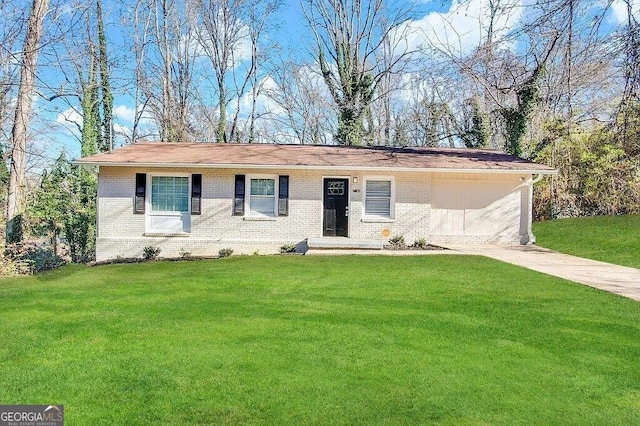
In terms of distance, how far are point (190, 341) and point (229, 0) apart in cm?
2692

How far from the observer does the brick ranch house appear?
46.8 feet

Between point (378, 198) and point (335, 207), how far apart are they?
57.1 inches

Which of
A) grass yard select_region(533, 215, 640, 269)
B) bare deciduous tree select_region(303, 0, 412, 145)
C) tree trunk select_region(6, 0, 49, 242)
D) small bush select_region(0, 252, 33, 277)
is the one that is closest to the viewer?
small bush select_region(0, 252, 33, 277)

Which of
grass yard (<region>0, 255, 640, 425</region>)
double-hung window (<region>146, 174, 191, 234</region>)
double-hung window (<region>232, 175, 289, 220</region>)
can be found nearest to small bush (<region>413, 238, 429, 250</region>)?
double-hung window (<region>232, 175, 289, 220</region>)

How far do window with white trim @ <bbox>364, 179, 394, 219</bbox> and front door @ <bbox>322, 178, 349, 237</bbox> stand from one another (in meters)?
0.72

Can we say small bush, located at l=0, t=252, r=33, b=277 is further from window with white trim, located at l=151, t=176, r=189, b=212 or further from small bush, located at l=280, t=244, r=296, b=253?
small bush, located at l=280, t=244, r=296, b=253

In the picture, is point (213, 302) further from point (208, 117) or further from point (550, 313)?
point (208, 117)

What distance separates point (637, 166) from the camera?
17.4 metres

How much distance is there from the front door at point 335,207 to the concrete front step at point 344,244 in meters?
0.70

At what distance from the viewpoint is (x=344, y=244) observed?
1393cm

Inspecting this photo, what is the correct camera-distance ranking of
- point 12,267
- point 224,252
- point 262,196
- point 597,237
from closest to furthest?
1. point 12,267
2. point 224,252
3. point 262,196
4. point 597,237

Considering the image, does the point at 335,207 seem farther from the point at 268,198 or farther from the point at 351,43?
the point at 351,43

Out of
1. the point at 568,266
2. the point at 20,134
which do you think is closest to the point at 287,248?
the point at 568,266

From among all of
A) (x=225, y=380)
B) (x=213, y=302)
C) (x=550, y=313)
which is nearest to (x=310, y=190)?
(x=213, y=302)
